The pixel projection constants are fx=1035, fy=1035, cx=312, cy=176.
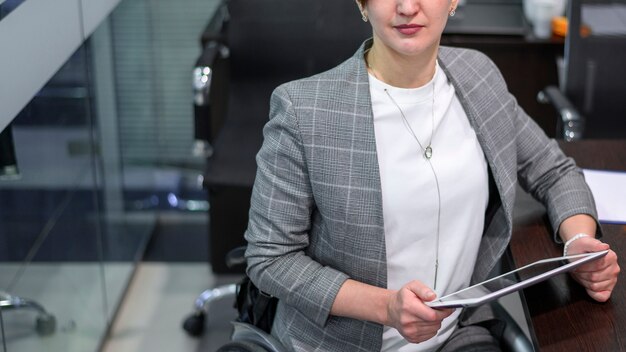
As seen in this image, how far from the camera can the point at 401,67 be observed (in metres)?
1.82

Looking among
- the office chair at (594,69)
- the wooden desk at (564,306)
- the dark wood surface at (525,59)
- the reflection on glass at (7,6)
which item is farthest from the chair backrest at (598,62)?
the reflection on glass at (7,6)

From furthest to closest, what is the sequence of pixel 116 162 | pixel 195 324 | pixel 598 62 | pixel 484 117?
1. pixel 116 162
2. pixel 195 324
3. pixel 598 62
4. pixel 484 117

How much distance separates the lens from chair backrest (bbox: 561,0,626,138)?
2.95m

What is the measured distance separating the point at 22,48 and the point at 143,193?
1570mm

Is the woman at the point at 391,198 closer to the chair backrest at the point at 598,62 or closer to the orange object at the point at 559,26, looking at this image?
the chair backrest at the point at 598,62

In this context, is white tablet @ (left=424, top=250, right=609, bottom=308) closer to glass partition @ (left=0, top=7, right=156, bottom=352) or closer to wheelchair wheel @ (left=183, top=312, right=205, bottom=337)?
glass partition @ (left=0, top=7, right=156, bottom=352)

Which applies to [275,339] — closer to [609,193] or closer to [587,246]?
[587,246]

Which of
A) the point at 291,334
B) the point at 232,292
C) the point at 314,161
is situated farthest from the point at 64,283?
the point at 314,161

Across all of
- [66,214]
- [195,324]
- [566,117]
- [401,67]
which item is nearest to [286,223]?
[401,67]

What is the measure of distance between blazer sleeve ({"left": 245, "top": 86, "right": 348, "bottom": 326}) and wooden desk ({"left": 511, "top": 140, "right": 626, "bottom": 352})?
34 cm

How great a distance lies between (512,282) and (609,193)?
473 mm

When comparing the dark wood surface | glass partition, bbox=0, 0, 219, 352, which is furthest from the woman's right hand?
the dark wood surface

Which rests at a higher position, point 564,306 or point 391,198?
point 391,198

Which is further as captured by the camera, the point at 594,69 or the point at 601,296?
the point at 594,69
